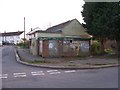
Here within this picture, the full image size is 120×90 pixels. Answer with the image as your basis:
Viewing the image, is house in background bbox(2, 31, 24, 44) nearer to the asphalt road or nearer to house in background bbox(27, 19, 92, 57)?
house in background bbox(27, 19, 92, 57)

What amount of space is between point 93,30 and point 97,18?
1.47 metres

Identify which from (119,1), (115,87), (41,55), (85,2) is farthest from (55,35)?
(115,87)

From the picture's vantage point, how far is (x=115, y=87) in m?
10.4

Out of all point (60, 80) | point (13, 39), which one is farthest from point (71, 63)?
point (13, 39)

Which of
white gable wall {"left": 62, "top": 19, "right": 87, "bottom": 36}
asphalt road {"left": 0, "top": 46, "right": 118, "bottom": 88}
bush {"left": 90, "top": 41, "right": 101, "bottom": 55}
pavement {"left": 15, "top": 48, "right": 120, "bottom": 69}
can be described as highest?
white gable wall {"left": 62, "top": 19, "right": 87, "bottom": 36}

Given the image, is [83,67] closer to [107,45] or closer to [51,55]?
[51,55]

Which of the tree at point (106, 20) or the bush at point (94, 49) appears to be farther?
the bush at point (94, 49)

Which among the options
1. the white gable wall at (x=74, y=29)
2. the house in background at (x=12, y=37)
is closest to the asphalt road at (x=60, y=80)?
the white gable wall at (x=74, y=29)

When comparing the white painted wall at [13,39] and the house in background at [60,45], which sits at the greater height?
the white painted wall at [13,39]

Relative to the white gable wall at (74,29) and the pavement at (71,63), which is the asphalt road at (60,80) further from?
the white gable wall at (74,29)

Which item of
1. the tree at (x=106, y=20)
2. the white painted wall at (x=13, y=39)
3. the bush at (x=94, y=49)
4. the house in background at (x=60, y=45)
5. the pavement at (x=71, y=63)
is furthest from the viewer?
the white painted wall at (x=13, y=39)

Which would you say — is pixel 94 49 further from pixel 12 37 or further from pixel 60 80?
pixel 12 37

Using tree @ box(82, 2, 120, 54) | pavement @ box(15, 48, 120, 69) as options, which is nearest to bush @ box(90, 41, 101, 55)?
tree @ box(82, 2, 120, 54)

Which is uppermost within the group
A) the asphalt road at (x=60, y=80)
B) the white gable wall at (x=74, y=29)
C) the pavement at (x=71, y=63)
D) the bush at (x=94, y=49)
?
the white gable wall at (x=74, y=29)
